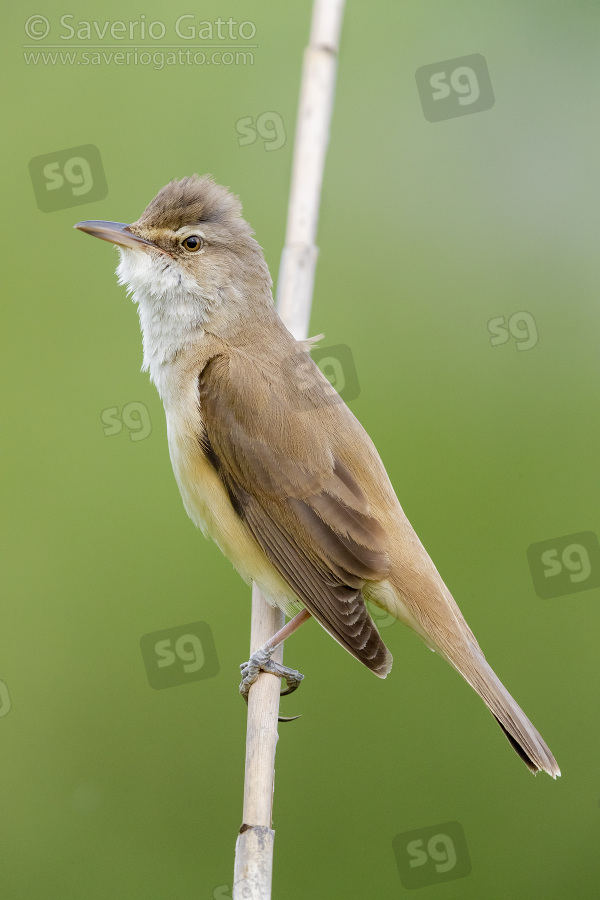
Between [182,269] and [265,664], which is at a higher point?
[182,269]

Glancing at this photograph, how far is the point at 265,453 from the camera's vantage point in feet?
10.8

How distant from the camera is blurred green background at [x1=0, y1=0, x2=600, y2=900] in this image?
4.34 meters

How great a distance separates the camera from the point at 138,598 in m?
4.51

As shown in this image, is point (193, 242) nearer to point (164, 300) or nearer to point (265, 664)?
point (164, 300)

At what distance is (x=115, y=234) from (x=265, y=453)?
3.26ft

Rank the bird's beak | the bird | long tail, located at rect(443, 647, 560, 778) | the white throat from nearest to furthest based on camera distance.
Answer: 1. long tail, located at rect(443, 647, 560, 778)
2. the bird
3. the bird's beak
4. the white throat

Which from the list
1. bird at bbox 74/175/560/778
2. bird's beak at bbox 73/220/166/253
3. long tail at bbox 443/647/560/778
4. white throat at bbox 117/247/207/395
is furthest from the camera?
white throat at bbox 117/247/207/395

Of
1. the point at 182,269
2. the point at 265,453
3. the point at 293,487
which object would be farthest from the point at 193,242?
the point at 293,487

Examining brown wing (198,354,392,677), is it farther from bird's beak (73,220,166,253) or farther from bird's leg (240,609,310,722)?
bird's beak (73,220,166,253)

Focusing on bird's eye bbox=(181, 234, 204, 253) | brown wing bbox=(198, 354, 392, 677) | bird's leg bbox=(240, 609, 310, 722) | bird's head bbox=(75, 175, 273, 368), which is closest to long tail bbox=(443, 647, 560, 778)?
brown wing bbox=(198, 354, 392, 677)

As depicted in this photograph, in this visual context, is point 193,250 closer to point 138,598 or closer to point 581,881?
point 138,598

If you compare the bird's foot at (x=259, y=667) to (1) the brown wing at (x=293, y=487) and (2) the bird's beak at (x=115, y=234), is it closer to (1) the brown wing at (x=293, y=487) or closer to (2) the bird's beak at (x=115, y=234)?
(1) the brown wing at (x=293, y=487)

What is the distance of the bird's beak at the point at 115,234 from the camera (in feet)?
11.1

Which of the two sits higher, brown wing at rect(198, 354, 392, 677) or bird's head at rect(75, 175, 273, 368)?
bird's head at rect(75, 175, 273, 368)
